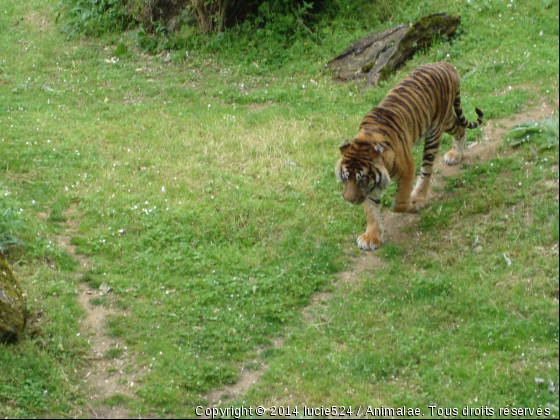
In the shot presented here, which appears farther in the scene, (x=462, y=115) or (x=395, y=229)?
(x=462, y=115)

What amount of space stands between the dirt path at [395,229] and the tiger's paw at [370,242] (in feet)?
0.23

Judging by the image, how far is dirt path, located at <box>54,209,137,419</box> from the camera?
5281mm

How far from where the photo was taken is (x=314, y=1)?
14.2 m

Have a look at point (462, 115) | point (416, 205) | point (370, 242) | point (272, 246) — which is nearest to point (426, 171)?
point (416, 205)

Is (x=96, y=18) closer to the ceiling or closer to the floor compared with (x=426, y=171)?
closer to the ceiling

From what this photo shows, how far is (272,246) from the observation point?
25.1 ft

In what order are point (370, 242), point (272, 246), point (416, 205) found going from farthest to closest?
1. point (416, 205)
2. point (272, 246)
3. point (370, 242)

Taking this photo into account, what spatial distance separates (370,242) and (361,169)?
111 cm

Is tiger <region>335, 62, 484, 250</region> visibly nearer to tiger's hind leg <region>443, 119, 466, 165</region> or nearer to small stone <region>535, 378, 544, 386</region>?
tiger's hind leg <region>443, 119, 466, 165</region>

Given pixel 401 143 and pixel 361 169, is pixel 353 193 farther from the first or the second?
pixel 401 143

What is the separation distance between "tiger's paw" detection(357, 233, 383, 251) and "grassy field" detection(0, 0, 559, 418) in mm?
107

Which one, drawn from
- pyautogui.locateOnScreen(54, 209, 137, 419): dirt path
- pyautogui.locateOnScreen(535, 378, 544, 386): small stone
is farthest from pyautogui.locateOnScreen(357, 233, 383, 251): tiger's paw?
pyautogui.locateOnScreen(54, 209, 137, 419): dirt path

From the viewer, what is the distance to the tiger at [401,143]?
693 cm

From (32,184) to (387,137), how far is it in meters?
5.40
